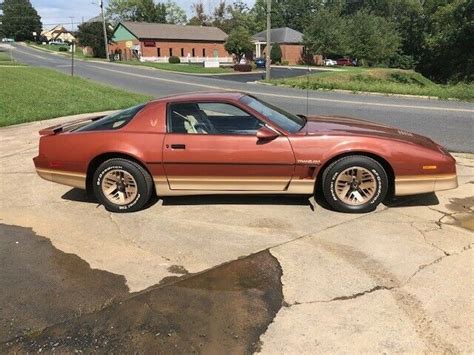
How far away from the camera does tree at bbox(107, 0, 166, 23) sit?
96000 millimetres

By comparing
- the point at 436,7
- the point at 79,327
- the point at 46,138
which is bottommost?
the point at 79,327

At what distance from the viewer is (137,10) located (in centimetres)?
9750

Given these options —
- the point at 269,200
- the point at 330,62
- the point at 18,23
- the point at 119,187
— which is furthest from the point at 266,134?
the point at 18,23

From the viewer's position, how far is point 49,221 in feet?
16.2

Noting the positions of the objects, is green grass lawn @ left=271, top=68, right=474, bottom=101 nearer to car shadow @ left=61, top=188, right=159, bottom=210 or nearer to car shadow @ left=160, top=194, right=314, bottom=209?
car shadow @ left=160, top=194, right=314, bottom=209

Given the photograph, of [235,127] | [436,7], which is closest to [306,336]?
[235,127]

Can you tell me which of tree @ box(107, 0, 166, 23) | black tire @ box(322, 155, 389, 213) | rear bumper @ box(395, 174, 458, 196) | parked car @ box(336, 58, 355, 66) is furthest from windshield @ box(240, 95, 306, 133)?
tree @ box(107, 0, 166, 23)

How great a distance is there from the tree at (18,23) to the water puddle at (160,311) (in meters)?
151

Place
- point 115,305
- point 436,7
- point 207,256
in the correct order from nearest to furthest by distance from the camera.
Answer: point 115,305
point 207,256
point 436,7

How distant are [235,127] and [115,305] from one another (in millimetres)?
2390

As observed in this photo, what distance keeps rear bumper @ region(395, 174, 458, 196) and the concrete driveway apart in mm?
288

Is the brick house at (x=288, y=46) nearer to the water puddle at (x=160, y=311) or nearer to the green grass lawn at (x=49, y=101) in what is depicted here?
the green grass lawn at (x=49, y=101)

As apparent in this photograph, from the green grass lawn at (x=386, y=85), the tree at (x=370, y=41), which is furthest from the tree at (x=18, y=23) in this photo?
the green grass lawn at (x=386, y=85)

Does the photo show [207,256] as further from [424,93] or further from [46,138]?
[424,93]
